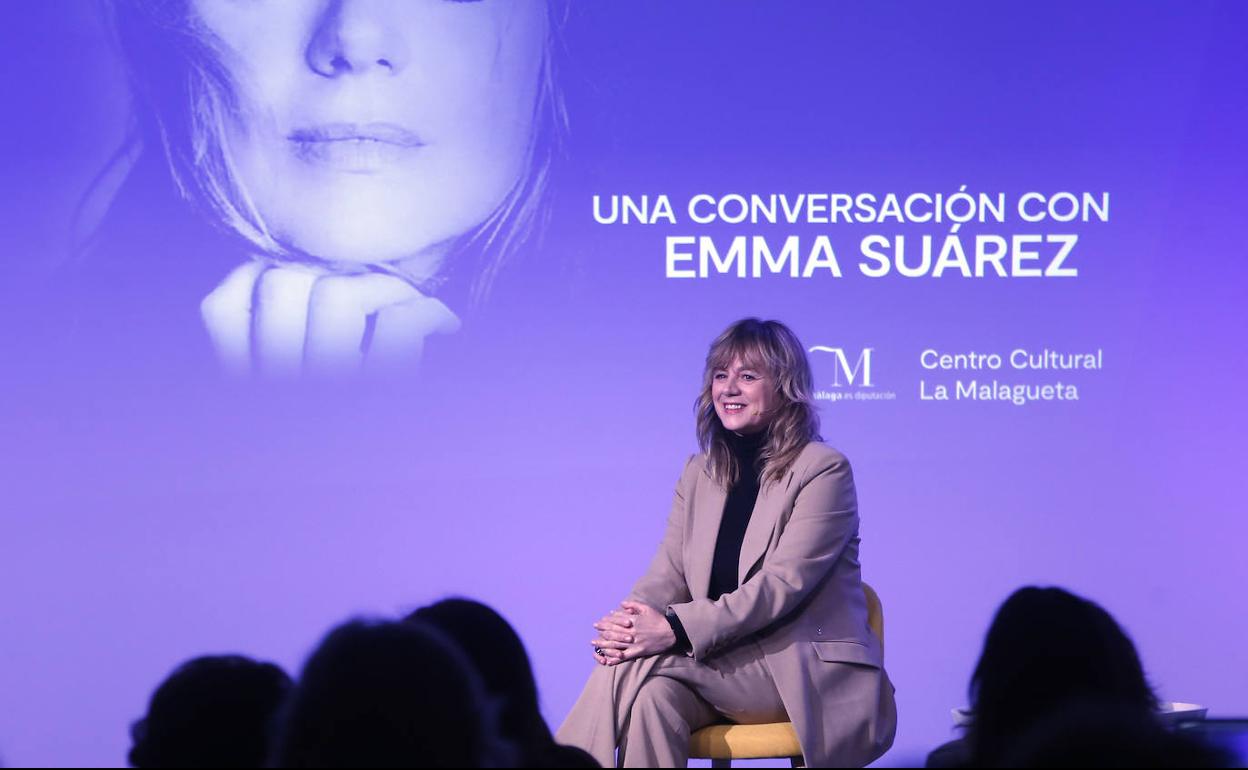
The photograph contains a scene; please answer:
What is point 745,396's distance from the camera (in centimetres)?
320

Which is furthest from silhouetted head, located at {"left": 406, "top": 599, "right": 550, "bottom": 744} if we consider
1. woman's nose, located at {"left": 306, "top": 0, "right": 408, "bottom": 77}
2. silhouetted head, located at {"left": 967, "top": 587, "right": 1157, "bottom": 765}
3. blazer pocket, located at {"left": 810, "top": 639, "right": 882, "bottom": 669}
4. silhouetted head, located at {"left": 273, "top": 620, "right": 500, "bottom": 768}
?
woman's nose, located at {"left": 306, "top": 0, "right": 408, "bottom": 77}

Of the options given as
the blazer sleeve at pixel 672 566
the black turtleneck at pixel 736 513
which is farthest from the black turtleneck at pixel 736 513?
the blazer sleeve at pixel 672 566

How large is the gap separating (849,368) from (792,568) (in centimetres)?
159

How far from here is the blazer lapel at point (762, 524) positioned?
10.1 ft

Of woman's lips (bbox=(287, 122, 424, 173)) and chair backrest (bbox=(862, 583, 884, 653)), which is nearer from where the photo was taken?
chair backrest (bbox=(862, 583, 884, 653))

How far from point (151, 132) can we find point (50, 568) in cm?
146

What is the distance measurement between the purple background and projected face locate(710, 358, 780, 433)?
126 cm

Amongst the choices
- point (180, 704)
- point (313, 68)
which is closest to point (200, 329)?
point (313, 68)

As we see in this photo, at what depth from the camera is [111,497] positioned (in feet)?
14.9

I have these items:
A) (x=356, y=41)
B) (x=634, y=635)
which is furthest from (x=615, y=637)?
(x=356, y=41)

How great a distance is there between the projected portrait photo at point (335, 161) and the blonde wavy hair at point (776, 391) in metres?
1.42

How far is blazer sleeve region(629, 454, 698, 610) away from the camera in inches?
126

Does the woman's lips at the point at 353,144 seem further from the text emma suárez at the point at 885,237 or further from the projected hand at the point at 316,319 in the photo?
the text emma suárez at the point at 885,237

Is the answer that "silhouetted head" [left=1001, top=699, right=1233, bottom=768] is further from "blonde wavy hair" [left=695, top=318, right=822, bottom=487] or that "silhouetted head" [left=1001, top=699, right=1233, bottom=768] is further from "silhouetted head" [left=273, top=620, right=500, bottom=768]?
"blonde wavy hair" [left=695, top=318, right=822, bottom=487]
